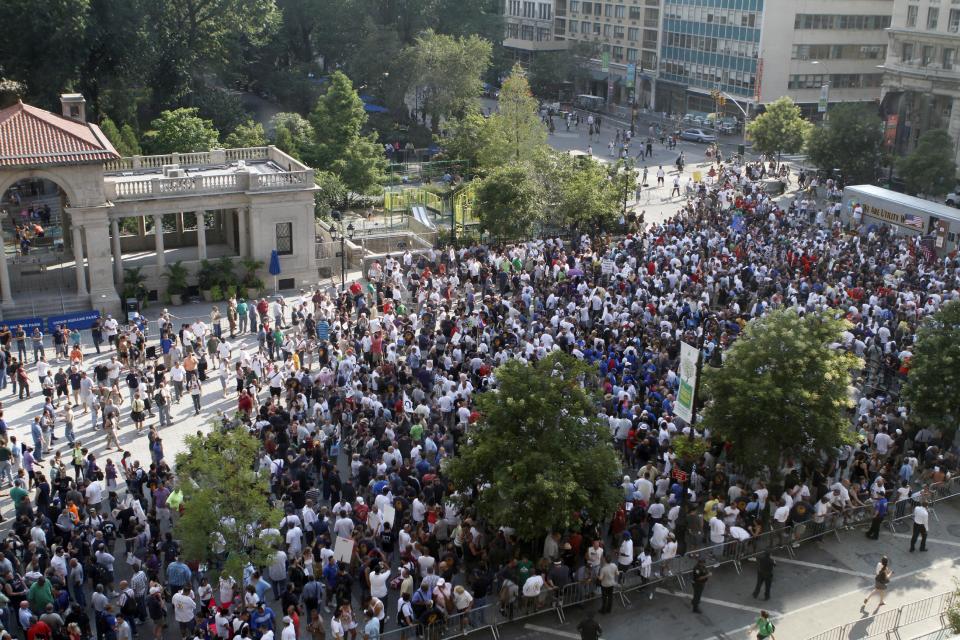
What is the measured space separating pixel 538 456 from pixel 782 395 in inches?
243

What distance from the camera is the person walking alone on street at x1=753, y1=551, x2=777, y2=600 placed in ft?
66.9

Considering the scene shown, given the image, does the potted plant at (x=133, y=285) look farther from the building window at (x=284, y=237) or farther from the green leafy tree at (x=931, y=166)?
the green leafy tree at (x=931, y=166)

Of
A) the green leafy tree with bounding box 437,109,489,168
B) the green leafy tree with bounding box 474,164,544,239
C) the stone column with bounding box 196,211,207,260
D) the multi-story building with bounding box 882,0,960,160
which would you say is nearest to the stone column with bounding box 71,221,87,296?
the stone column with bounding box 196,211,207,260

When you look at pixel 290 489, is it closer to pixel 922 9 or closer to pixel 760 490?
pixel 760 490

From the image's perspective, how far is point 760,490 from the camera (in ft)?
74.2

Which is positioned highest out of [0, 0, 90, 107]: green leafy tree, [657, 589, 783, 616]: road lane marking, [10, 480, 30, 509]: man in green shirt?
[0, 0, 90, 107]: green leafy tree

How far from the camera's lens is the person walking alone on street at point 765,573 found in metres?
20.4

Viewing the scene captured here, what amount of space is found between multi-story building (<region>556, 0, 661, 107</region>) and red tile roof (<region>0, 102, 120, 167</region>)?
59181mm

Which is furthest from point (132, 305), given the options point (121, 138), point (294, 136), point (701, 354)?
point (294, 136)

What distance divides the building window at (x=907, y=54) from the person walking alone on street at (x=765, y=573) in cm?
5278

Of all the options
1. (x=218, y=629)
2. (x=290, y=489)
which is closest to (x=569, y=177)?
(x=290, y=489)

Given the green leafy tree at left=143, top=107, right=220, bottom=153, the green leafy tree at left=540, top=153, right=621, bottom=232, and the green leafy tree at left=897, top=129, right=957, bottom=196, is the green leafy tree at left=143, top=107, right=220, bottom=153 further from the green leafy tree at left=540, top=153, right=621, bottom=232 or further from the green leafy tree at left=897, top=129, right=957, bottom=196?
the green leafy tree at left=897, top=129, right=957, bottom=196

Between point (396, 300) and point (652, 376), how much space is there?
35.3ft

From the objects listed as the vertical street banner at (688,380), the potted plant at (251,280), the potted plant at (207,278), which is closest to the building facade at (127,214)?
the potted plant at (251,280)
